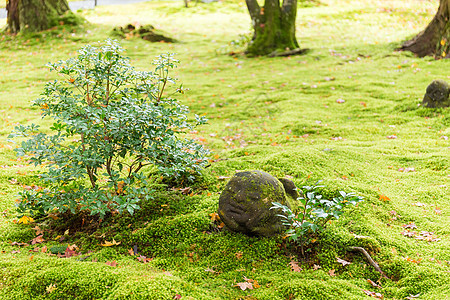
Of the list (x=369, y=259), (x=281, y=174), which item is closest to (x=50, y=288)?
(x=369, y=259)

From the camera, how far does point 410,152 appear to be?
22.1ft

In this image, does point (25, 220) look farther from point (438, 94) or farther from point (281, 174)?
point (438, 94)

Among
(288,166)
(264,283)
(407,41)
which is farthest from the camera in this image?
(407,41)

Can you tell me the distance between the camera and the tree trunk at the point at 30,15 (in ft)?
58.1

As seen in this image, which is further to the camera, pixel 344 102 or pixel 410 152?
pixel 344 102

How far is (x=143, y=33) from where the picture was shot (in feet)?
61.6

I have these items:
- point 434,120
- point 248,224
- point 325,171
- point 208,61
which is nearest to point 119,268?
point 248,224

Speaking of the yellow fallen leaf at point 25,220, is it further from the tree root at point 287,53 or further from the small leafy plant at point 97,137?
the tree root at point 287,53

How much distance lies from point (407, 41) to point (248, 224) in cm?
1451

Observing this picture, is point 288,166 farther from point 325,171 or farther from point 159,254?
point 159,254

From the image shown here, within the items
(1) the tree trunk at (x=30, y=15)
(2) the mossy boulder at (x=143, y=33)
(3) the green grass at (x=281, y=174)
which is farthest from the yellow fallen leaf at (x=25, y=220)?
(1) the tree trunk at (x=30, y=15)

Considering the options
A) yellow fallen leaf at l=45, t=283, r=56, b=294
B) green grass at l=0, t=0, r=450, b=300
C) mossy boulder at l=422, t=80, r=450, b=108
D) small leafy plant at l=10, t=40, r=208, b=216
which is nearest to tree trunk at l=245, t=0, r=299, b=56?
green grass at l=0, t=0, r=450, b=300

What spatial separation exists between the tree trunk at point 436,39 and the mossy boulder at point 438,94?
17.2 feet

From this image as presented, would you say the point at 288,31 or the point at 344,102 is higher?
the point at 288,31
